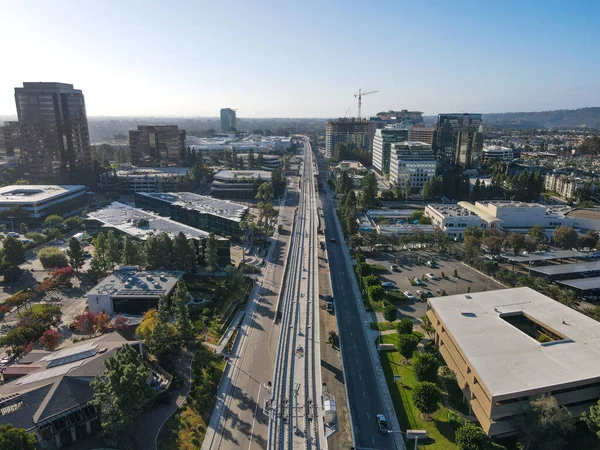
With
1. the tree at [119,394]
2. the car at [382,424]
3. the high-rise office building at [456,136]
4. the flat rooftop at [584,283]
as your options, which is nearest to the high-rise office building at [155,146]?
the high-rise office building at [456,136]

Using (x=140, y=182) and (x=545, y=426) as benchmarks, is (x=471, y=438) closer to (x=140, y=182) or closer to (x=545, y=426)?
(x=545, y=426)

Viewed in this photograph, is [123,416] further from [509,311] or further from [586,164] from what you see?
[586,164]

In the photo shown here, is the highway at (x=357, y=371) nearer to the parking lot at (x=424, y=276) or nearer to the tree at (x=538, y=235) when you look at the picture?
the parking lot at (x=424, y=276)

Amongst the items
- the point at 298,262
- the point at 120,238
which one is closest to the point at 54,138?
the point at 120,238

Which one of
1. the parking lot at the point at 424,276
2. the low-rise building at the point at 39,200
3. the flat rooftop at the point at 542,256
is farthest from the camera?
the low-rise building at the point at 39,200

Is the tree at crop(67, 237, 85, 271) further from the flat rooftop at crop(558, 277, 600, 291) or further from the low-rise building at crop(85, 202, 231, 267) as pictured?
the flat rooftop at crop(558, 277, 600, 291)

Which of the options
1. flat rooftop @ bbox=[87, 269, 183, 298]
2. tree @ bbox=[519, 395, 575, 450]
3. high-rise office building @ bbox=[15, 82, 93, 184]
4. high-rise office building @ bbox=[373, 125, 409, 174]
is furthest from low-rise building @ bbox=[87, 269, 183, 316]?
high-rise office building @ bbox=[373, 125, 409, 174]

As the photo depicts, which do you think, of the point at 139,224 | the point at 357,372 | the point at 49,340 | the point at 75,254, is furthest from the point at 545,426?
the point at 139,224
